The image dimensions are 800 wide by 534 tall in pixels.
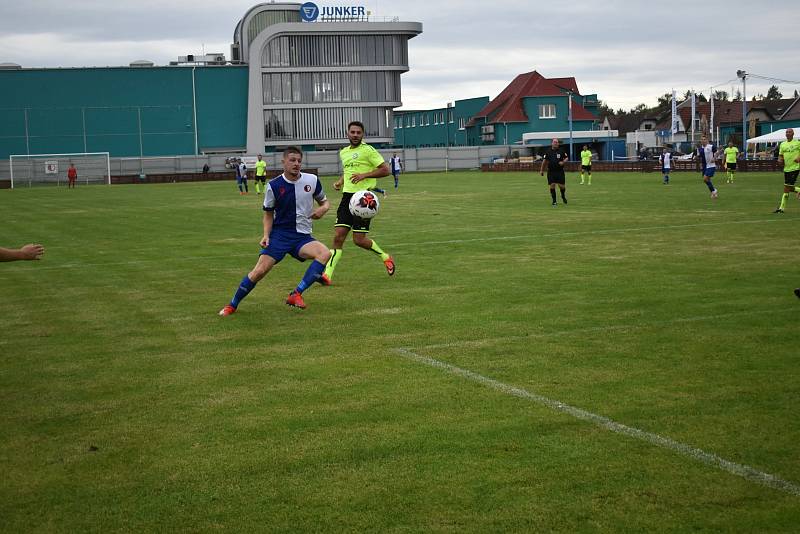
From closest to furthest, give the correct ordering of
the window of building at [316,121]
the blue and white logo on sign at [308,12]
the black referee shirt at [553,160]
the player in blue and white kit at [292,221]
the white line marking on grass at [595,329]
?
the white line marking on grass at [595,329], the player in blue and white kit at [292,221], the black referee shirt at [553,160], the blue and white logo on sign at [308,12], the window of building at [316,121]

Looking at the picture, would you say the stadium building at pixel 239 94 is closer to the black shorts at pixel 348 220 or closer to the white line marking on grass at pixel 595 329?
the black shorts at pixel 348 220

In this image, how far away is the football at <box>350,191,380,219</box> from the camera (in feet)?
46.3

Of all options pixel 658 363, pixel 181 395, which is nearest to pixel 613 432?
pixel 658 363

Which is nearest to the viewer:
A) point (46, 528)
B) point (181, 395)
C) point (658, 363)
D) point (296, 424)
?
point (46, 528)

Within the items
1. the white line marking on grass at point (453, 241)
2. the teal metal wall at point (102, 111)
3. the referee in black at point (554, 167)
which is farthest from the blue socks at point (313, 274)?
the teal metal wall at point (102, 111)

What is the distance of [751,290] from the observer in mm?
11914

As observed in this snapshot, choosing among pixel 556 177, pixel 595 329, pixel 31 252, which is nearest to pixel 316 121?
pixel 556 177

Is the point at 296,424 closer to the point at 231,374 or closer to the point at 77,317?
the point at 231,374

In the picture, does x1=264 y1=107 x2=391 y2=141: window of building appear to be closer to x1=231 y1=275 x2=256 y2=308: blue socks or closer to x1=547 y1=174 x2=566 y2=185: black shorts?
x1=547 y1=174 x2=566 y2=185: black shorts

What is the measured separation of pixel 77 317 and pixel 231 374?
4.20m

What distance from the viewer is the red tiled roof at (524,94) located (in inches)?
4540

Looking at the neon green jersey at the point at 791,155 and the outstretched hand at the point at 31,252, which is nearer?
the outstretched hand at the point at 31,252

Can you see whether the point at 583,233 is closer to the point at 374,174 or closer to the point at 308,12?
the point at 374,174

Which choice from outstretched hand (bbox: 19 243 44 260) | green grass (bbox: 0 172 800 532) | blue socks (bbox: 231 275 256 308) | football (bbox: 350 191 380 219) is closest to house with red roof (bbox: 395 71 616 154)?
football (bbox: 350 191 380 219)
